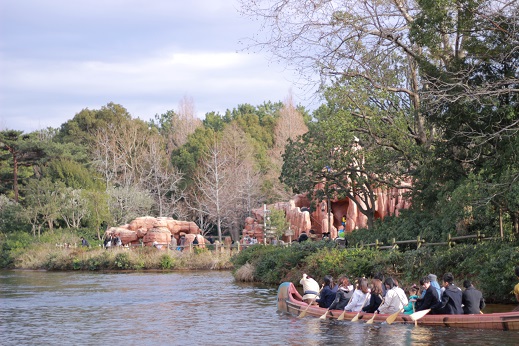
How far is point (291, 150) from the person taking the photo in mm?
37531

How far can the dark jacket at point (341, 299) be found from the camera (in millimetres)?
21734

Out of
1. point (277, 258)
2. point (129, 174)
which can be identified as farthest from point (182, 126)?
point (277, 258)

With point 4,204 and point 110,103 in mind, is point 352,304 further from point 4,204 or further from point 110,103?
point 110,103

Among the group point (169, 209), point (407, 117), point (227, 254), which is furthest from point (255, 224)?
point (407, 117)

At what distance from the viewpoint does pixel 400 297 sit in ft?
65.1

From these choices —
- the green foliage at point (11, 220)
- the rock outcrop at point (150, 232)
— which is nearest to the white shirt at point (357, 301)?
the rock outcrop at point (150, 232)

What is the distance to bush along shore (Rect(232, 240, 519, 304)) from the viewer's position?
878 inches

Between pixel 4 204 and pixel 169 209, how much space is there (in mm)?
15241

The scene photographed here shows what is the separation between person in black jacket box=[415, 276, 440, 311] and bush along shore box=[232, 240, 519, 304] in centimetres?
356

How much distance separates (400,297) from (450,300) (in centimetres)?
156

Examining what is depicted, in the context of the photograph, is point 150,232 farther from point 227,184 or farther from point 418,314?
point 418,314

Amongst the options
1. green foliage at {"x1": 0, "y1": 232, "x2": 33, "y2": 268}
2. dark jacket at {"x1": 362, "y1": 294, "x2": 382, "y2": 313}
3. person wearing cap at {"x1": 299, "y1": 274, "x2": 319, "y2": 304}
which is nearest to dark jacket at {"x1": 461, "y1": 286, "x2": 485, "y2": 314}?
dark jacket at {"x1": 362, "y1": 294, "x2": 382, "y2": 313}

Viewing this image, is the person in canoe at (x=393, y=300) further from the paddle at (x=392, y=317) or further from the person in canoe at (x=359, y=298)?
the person in canoe at (x=359, y=298)

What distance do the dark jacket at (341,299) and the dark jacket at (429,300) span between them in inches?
110
